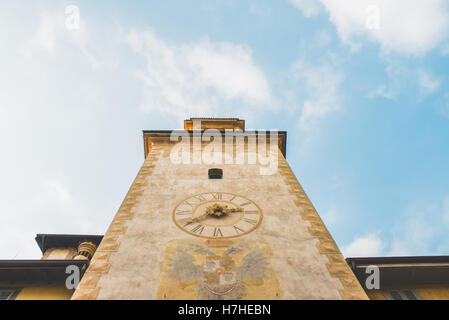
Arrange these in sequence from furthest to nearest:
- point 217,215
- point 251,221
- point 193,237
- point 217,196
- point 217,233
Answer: point 217,196, point 217,215, point 251,221, point 217,233, point 193,237

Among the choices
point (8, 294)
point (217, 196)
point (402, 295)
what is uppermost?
point (217, 196)

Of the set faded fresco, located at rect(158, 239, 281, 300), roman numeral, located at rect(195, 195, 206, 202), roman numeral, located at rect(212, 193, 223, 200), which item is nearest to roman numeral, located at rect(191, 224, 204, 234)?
faded fresco, located at rect(158, 239, 281, 300)

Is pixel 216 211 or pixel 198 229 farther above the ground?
pixel 216 211

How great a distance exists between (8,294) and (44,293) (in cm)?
78

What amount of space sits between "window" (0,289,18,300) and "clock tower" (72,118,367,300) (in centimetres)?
192

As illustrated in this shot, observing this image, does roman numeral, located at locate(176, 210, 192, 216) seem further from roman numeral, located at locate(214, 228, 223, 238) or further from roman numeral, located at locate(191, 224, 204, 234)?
roman numeral, located at locate(214, 228, 223, 238)

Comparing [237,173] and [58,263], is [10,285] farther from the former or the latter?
[237,173]

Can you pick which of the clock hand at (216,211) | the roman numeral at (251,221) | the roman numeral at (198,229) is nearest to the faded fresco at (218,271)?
the roman numeral at (198,229)

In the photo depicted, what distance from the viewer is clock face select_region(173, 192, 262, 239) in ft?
27.4

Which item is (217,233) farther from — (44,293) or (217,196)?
(44,293)

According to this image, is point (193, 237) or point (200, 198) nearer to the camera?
point (193, 237)

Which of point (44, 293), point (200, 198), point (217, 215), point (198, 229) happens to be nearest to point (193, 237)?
point (198, 229)

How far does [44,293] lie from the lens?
7.46 m
